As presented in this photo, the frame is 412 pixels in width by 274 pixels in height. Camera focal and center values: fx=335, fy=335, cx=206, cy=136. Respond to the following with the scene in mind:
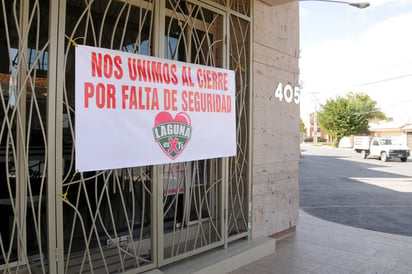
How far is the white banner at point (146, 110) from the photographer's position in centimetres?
295

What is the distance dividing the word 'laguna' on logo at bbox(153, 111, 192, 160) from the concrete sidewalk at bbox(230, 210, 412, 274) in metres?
1.67

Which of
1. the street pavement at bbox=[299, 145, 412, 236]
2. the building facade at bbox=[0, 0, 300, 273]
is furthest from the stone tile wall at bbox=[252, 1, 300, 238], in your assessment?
the street pavement at bbox=[299, 145, 412, 236]

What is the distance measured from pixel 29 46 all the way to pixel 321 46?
2637 centimetres

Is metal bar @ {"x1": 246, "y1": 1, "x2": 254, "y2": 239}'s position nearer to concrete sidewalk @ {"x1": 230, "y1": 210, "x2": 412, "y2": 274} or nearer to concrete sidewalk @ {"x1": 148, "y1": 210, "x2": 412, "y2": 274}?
concrete sidewalk @ {"x1": 148, "y1": 210, "x2": 412, "y2": 274}

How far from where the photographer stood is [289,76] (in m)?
5.48

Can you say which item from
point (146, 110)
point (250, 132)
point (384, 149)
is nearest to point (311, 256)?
point (250, 132)

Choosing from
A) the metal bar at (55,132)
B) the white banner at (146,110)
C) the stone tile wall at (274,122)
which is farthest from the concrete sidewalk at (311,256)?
the white banner at (146,110)

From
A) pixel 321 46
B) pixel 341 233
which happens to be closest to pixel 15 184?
pixel 341 233

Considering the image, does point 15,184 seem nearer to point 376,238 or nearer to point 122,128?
point 122,128

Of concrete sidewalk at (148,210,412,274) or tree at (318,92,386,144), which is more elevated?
tree at (318,92,386,144)

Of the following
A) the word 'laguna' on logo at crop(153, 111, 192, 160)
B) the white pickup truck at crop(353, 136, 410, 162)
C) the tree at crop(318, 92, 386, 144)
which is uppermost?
the tree at crop(318, 92, 386, 144)

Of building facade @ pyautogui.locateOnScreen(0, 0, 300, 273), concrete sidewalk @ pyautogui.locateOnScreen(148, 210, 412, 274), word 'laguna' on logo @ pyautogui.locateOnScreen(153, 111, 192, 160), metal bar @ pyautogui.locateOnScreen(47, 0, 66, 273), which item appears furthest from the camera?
concrete sidewalk @ pyautogui.locateOnScreen(148, 210, 412, 274)

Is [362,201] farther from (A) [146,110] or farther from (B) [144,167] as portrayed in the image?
(A) [146,110]

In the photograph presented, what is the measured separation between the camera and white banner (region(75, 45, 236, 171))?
2.95 metres
